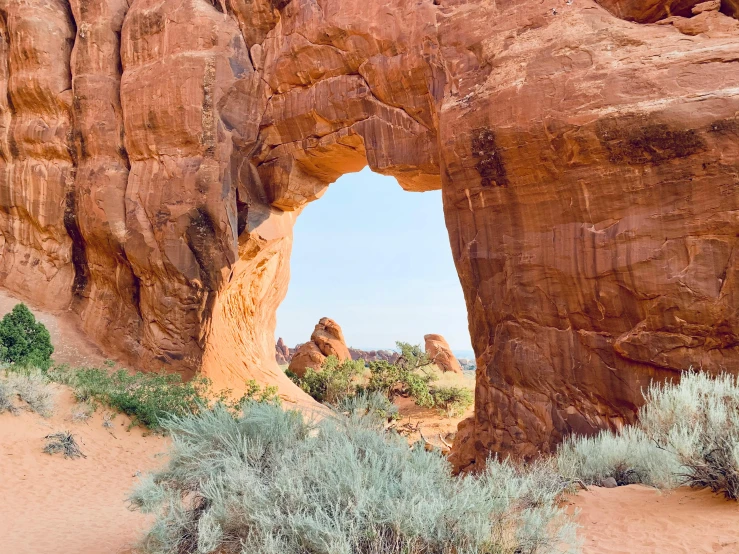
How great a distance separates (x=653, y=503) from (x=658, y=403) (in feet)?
5.89

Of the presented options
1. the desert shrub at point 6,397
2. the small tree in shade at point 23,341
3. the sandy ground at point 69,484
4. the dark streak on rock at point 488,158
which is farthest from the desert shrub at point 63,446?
the dark streak on rock at point 488,158

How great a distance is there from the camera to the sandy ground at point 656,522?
448 cm

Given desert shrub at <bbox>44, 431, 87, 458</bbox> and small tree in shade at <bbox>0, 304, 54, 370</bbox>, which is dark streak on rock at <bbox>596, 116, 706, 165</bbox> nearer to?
desert shrub at <bbox>44, 431, 87, 458</bbox>

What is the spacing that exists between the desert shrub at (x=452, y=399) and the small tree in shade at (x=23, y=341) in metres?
12.6

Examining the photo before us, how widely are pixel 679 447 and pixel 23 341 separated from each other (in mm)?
13269

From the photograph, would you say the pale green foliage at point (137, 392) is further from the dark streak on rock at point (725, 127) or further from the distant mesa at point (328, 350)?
the dark streak on rock at point (725, 127)

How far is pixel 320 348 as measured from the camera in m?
24.5

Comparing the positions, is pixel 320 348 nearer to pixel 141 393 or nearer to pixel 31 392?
pixel 141 393

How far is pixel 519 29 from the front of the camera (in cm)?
940

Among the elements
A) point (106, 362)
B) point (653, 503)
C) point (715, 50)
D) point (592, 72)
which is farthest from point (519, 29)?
point (106, 362)

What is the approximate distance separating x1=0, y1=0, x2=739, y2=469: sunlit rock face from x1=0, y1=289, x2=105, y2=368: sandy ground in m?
0.43

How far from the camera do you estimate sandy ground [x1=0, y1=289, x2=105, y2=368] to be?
47.3 feet

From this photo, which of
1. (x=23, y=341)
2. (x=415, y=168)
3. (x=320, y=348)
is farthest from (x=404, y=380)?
(x=23, y=341)

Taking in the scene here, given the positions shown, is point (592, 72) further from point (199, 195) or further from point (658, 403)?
point (199, 195)
